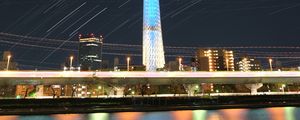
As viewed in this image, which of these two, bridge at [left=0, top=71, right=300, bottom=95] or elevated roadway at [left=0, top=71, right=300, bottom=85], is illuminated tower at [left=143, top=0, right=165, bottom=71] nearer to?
bridge at [left=0, top=71, right=300, bottom=95]

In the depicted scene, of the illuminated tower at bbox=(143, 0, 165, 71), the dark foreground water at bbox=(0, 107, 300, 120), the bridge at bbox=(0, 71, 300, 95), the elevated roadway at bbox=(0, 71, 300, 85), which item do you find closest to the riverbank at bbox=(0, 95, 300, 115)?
the dark foreground water at bbox=(0, 107, 300, 120)

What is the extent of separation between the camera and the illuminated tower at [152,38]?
15800 cm

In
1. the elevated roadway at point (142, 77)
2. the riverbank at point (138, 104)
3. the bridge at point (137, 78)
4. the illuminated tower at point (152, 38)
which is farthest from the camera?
the illuminated tower at point (152, 38)

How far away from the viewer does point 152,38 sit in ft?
529

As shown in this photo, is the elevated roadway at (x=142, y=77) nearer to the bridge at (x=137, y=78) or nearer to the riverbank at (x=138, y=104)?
the bridge at (x=137, y=78)

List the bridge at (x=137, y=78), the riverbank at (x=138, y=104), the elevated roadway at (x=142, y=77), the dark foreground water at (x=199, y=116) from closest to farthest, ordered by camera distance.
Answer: the dark foreground water at (x=199, y=116)
the riverbank at (x=138, y=104)
the elevated roadway at (x=142, y=77)
the bridge at (x=137, y=78)

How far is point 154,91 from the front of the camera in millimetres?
107250

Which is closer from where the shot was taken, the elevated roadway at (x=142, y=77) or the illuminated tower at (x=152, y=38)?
the elevated roadway at (x=142, y=77)

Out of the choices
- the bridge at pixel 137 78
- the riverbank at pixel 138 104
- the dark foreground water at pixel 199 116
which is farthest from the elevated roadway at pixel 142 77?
the dark foreground water at pixel 199 116

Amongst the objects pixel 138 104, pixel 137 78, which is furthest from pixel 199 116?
pixel 137 78

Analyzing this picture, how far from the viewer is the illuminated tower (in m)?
158

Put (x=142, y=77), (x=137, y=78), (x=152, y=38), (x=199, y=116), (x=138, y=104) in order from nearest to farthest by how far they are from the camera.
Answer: (x=199, y=116) < (x=138, y=104) < (x=142, y=77) < (x=137, y=78) < (x=152, y=38)

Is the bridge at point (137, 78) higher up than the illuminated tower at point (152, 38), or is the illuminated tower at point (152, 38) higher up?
the illuminated tower at point (152, 38)

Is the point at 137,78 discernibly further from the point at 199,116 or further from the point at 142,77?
the point at 199,116
